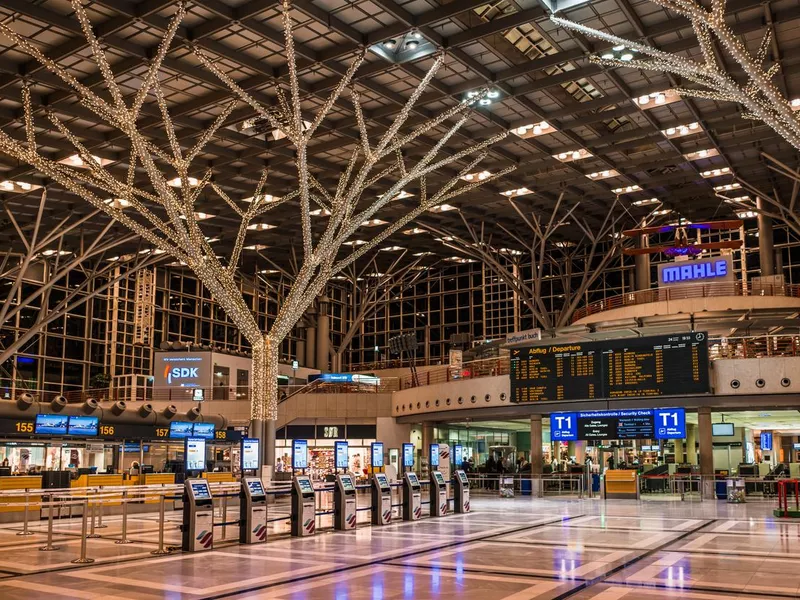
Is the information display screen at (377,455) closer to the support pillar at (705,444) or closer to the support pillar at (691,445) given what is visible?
the support pillar at (705,444)

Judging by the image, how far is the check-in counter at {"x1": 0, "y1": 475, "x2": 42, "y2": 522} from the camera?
69.0 ft

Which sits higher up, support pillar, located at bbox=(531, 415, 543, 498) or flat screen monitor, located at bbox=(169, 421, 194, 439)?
flat screen monitor, located at bbox=(169, 421, 194, 439)

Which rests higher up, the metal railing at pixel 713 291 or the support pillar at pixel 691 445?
the metal railing at pixel 713 291

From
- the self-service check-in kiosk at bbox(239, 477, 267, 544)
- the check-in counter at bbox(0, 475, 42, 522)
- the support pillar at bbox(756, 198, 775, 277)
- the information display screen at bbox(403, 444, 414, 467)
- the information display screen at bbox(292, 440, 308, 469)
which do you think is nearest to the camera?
the self-service check-in kiosk at bbox(239, 477, 267, 544)

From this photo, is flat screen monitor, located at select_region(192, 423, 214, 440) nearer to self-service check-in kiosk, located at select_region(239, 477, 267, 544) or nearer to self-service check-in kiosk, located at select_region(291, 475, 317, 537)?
self-service check-in kiosk, located at select_region(291, 475, 317, 537)

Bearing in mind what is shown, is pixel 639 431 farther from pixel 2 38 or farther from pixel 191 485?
pixel 2 38

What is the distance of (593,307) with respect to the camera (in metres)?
46.0

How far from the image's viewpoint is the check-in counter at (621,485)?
28672 mm

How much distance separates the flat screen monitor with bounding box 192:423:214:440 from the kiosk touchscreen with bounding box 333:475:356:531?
14296 mm

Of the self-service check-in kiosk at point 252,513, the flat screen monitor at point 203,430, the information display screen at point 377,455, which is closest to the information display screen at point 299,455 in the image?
the information display screen at point 377,455

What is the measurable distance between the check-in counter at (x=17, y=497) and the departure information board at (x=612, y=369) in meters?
16.1

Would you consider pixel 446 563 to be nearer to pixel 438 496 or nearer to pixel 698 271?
pixel 438 496

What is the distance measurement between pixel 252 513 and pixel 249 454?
5389mm

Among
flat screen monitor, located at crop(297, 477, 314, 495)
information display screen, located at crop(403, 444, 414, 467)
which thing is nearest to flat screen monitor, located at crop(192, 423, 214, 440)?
information display screen, located at crop(403, 444, 414, 467)
